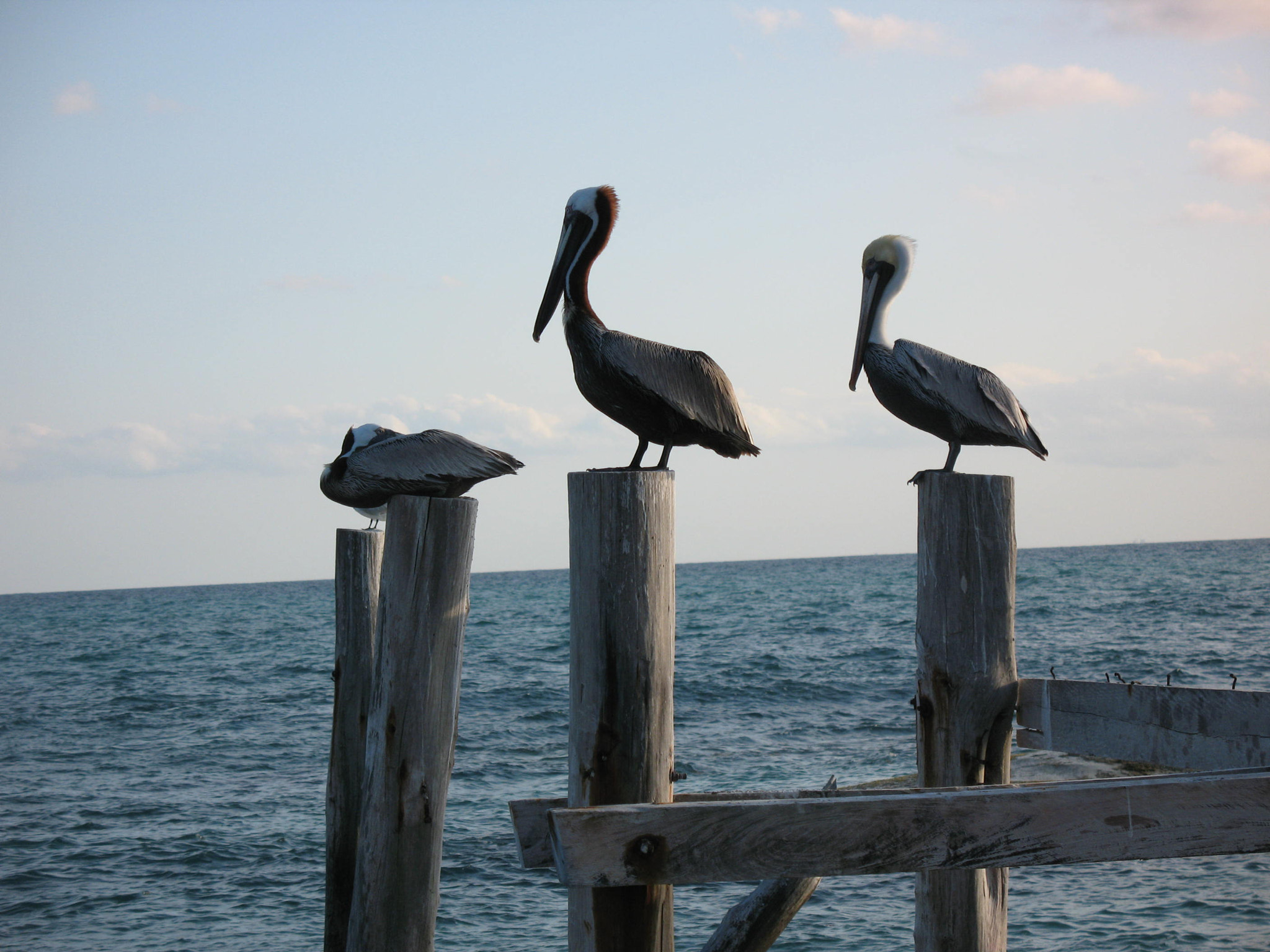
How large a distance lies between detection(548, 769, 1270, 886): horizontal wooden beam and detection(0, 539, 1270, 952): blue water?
5357 millimetres

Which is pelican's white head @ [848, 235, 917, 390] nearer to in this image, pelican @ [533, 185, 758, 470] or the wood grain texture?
pelican @ [533, 185, 758, 470]

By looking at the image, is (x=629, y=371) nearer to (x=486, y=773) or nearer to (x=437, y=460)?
(x=437, y=460)

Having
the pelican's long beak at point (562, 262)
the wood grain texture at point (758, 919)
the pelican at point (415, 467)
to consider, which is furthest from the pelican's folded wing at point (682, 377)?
the wood grain texture at point (758, 919)

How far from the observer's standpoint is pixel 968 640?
3402mm

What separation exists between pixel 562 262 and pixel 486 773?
31.7 feet

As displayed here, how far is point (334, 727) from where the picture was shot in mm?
5406

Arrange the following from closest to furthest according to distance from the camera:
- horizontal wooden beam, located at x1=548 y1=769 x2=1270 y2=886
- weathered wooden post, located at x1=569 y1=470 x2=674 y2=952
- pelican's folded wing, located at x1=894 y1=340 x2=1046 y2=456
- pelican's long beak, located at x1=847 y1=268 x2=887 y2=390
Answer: horizontal wooden beam, located at x1=548 y1=769 x2=1270 y2=886 → weathered wooden post, located at x1=569 y1=470 x2=674 y2=952 → pelican's folded wing, located at x1=894 y1=340 x2=1046 y2=456 → pelican's long beak, located at x1=847 y1=268 x2=887 y2=390

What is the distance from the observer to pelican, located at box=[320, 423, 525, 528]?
17.5 ft

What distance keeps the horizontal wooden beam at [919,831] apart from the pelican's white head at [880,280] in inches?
101

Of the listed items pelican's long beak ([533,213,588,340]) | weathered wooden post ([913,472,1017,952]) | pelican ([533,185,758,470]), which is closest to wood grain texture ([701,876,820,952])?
weathered wooden post ([913,472,1017,952])

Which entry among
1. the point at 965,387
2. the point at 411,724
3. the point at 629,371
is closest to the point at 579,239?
the point at 629,371

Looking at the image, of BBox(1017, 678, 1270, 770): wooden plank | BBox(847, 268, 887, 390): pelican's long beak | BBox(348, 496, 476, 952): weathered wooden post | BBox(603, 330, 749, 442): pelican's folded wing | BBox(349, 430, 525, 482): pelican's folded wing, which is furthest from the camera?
BBox(349, 430, 525, 482): pelican's folded wing

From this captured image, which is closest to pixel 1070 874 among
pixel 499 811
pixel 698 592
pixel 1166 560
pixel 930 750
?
pixel 499 811

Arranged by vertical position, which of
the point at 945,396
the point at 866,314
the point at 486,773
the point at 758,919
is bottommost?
the point at 486,773
